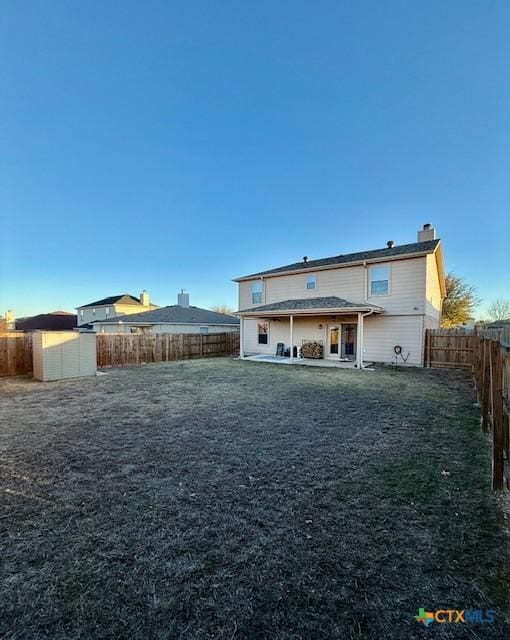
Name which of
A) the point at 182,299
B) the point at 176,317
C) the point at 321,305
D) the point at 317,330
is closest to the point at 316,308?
the point at 321,305

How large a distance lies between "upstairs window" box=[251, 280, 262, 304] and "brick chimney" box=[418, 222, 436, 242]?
913 centimetres

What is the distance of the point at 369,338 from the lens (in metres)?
14.0

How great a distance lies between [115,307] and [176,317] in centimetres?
1062

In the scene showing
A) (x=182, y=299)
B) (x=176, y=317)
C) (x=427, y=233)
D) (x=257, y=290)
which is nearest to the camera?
(x=427, y=233)

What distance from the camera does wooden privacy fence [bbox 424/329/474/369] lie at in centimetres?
1227

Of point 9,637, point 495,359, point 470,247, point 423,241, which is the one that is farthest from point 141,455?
point 470,247

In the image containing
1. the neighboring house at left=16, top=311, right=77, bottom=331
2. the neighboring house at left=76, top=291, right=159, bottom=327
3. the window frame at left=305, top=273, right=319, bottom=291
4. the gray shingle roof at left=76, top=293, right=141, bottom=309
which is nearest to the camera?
the window frame at left=305, top=273, right=319, bottom=291

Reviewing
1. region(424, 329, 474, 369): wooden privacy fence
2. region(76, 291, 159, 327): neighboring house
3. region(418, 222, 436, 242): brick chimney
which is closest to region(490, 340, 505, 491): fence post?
region(424, 329, 474, 369): wooden privacy fence

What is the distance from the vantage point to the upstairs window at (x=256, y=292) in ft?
59.5

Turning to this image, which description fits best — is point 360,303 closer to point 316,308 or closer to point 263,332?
point 316,308

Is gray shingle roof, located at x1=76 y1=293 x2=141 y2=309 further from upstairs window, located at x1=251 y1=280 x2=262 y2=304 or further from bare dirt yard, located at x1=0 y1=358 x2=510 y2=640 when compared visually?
bare dirt yard, located at x1=0 y1=358 x2=510 y2=640

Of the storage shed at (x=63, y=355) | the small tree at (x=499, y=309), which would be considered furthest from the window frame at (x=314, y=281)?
the small tree at (x=499, y=309)

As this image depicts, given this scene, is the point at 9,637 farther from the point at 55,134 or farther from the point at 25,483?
the point at 55,134

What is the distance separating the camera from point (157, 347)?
15680 mm
